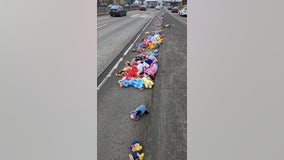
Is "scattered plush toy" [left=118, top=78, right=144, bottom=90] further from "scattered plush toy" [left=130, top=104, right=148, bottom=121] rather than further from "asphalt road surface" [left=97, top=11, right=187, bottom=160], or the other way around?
"scattered plush toy" [left=130, top=104, right=148, bottom=121]

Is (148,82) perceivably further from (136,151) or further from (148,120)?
(136,151)

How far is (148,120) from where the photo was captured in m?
2.80

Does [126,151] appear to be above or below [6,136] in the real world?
below

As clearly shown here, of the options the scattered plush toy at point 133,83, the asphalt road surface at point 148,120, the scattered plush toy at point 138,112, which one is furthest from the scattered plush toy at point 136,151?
the scattered plush toy at point 133,83

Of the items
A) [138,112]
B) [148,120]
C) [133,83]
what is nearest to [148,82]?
[133,83]

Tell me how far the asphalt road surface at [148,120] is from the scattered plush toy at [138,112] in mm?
50

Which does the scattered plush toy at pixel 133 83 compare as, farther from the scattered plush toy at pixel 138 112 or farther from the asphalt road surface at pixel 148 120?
the scattered plush toy at pixel 138 112

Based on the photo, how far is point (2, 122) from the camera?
1.34 meters

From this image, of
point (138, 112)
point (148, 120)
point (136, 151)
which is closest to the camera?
point (136, 151)

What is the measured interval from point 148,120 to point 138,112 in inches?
7.6

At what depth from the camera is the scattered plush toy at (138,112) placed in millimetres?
2857
